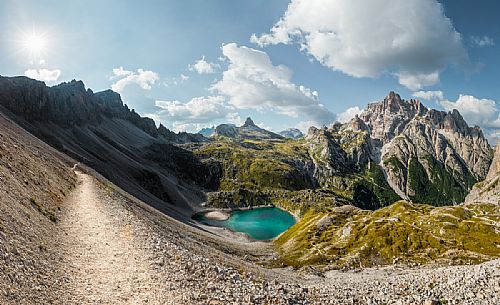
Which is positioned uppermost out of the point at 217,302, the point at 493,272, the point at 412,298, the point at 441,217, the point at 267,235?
the point at 441,217

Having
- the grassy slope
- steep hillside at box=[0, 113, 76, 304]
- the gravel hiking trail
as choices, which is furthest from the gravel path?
the grassy slope

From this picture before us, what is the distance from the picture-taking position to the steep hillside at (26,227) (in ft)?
76.6

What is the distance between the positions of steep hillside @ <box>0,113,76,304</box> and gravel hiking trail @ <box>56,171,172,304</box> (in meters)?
1.79

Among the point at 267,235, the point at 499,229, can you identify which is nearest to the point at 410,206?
the point at 499,229

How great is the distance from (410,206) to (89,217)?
15683 centimetres

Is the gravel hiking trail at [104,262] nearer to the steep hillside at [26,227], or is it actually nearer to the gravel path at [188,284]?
the gravel path at [188,284]

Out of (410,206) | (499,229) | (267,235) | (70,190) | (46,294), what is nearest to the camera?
(46,294)

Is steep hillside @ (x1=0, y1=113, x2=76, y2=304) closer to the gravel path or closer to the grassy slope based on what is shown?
the gravel path

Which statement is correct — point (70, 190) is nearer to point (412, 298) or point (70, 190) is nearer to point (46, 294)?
point (46, 294)

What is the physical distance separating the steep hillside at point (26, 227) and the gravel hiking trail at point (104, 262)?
1789mm

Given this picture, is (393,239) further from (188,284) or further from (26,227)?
(26,227)

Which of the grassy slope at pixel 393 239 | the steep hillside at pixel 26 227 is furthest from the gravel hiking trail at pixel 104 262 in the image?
the grassy slope at pixel 393 239

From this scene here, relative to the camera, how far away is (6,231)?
30.2 metres

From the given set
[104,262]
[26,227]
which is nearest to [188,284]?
[104,262]
